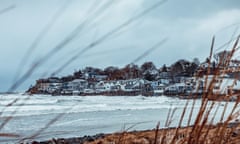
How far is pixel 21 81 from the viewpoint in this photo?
3.25 ft

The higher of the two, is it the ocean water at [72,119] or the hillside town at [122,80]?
the hillside town at [122,80]

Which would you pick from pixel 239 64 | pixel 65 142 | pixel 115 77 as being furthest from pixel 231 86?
pixel 65 142

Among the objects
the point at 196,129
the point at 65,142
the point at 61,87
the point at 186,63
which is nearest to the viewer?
the point at 196,129

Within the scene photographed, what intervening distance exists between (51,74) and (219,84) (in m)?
0.47

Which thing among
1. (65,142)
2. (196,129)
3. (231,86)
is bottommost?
(65,142)

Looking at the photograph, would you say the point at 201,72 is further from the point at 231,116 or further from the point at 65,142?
the point at 65,142

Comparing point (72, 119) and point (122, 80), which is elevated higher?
point (122, 80)

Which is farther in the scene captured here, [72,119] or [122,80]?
[72,119]

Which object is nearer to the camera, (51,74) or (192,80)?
(51,74)

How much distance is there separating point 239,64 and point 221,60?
0.47ft

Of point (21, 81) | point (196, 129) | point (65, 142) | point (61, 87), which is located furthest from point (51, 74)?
point (65, 142)

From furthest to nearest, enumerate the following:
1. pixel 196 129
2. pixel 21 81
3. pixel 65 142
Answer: pixel 65 142
pixel 196 129
pixel 21 81

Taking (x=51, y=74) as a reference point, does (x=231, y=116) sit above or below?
below

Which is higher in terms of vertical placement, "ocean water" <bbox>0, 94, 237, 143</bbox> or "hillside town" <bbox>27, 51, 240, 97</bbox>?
"hillside town" <bbox>27, 51, 240, 97</bbox>
